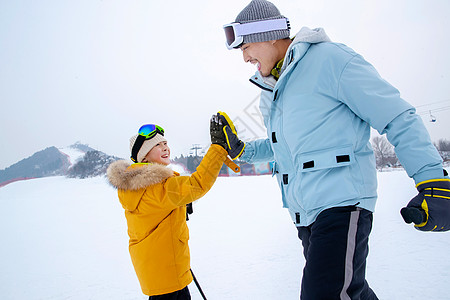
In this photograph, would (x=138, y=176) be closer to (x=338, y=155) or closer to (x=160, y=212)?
(x=160, y=212)

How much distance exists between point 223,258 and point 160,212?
2.46 m

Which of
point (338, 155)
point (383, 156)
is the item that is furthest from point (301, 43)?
point (383, 156)

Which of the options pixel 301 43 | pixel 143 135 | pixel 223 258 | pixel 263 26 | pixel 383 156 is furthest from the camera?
pixel 383 156

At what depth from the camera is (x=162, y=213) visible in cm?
211

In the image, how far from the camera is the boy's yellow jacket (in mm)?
2025

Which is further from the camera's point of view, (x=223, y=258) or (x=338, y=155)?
(x=223, y=258)

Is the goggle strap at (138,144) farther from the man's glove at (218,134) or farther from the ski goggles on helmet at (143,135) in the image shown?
the man's glove at (218,134)

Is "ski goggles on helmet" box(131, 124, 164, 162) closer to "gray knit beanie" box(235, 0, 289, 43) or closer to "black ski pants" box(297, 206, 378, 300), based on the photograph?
"gray knit beanie" box(235, 0, 289, 43)

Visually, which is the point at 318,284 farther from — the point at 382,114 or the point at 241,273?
the point at 241,273

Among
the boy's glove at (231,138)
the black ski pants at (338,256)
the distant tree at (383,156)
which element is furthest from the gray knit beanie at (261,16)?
the distant tree at (383,156)

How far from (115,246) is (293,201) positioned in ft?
16.0

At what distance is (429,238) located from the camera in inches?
162

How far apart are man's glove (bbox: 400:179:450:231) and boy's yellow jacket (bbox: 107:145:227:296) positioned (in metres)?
1.28

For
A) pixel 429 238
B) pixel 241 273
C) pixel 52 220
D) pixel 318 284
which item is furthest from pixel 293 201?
pixel 52 220
